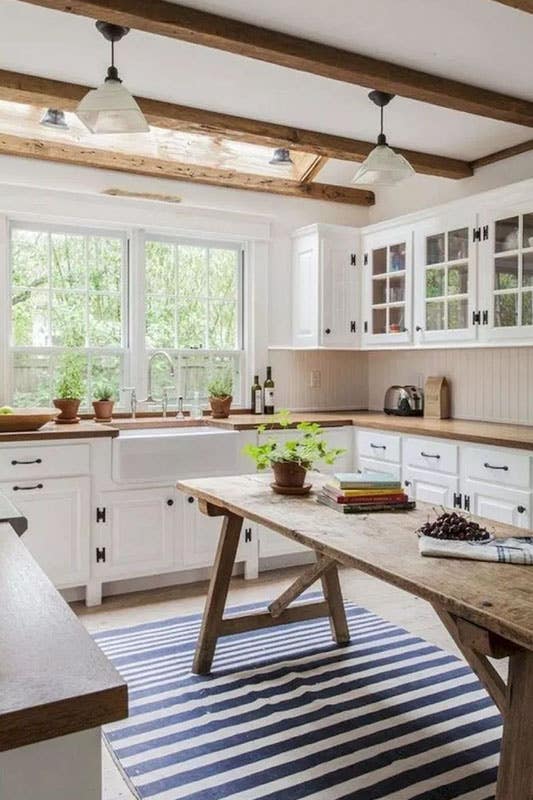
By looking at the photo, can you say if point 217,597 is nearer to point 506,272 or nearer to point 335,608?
point 335,608

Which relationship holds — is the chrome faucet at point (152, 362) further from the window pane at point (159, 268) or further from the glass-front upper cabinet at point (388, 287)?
the glass-front upper cabinet at point (388, 287)

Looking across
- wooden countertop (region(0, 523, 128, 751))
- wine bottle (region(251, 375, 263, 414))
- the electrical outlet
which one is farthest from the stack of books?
the electrical outlet

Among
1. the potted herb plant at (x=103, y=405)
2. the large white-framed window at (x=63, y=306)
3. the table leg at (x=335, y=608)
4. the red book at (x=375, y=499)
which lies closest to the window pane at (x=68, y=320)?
the large white-framed window at (x=63, y=306)

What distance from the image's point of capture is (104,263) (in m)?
4.32

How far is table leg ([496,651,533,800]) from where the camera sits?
135 cm

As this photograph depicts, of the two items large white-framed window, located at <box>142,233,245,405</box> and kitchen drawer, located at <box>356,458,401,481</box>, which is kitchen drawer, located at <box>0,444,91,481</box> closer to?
large white-framed window, located at <box>142,233,245,405</box>

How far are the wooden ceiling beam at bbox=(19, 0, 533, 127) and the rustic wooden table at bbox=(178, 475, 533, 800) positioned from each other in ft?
5.59

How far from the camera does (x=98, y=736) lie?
0.77 meters

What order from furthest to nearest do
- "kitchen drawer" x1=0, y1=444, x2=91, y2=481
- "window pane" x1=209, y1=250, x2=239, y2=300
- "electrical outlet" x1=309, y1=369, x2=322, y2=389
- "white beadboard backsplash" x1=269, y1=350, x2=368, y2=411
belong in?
"electrical outlet" x1=309, y1=369, x2=322, y2=389 < "white beadboard backsplash" x1=269, y1=350, x2=368, y2=411 < "window pane" x1=209, y1=250, x2=239, y2=300 < "kitchen drawer" x1=0, y1=444, x2=91, y2=481

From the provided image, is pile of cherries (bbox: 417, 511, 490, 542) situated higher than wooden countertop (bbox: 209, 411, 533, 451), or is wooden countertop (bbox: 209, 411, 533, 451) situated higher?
wooden countertop (bbox: 209, 411, 533, 451)

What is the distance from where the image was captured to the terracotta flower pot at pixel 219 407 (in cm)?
436

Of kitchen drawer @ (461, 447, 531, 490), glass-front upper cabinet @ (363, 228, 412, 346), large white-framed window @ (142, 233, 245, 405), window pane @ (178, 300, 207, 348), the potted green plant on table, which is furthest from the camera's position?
window pane @ (178, 300, 207, 348)

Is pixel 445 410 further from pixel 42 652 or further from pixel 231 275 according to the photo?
pixel 42 652

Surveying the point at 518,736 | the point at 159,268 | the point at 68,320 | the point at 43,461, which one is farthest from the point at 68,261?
the point at 518,736
